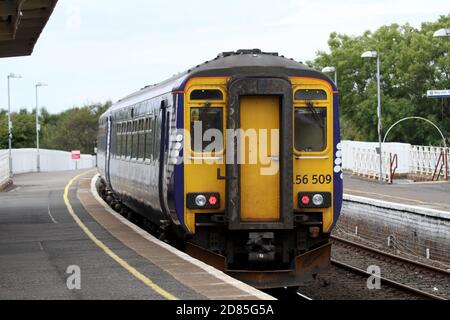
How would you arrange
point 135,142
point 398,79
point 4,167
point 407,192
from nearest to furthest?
point 135,142 < point 407,192 < point 4,167 < point 398,79

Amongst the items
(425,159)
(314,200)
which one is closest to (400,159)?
(425,159)

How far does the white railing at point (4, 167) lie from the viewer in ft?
139

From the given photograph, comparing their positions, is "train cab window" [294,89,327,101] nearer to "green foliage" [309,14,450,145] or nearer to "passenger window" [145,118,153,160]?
"passenger window" [145,118,153,160]

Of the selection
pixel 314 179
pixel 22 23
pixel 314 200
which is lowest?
pixel 314 200

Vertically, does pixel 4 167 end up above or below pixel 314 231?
below

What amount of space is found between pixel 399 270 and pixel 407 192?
54.0 ft

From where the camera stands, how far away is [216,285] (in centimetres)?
1142

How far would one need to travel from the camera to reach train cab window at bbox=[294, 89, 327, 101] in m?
13.9

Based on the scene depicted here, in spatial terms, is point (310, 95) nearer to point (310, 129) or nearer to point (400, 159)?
point (310, 129)

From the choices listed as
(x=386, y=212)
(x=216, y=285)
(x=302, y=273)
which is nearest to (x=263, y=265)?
(x=302, y=273)

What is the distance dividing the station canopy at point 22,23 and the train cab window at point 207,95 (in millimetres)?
6515

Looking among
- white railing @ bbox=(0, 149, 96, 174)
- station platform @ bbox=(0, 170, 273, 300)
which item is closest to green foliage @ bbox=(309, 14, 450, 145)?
white railing @ bbox=(0, 149, 96, 174)

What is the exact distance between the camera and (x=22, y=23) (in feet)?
76.8

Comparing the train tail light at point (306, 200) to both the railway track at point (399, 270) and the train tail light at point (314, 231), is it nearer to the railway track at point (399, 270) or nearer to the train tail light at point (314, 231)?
the train tail light at point (314, 231)
